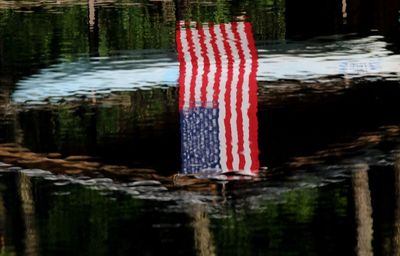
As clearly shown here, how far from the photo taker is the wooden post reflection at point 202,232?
9.43 m

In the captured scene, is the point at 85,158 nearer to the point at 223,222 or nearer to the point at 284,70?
the point at 223,222

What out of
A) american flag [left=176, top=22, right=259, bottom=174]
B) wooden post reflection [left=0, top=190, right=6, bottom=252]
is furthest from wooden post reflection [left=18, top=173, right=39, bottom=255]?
american flag [left=176, top=22, right=259, bottom=174]

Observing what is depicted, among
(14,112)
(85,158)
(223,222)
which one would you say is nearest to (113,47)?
(14,112)

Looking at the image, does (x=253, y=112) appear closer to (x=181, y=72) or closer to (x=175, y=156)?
(x=175, y=156)

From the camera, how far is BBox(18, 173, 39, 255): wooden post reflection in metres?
9.94

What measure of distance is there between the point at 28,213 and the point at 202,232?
2318mm

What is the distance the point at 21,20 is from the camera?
3891 cm

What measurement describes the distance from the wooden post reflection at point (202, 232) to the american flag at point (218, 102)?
218 centimetres

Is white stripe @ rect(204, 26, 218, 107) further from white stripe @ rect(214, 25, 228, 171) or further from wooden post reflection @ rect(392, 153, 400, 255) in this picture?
wooden post reflection @ rect(392, 153, 400, 255)

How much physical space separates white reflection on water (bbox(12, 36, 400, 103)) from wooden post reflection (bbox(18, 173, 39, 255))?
21.1 feet

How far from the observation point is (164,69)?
2342 centimetres

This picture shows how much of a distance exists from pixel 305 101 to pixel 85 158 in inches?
207

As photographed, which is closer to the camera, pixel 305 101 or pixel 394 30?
pixel 305 101

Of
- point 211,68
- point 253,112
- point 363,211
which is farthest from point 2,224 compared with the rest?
point 211,68
